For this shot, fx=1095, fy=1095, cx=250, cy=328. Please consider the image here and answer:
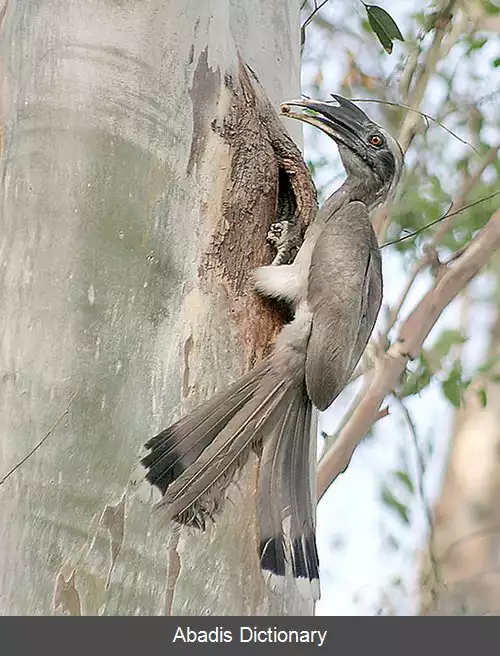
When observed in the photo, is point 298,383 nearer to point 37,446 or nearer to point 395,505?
point 37,446

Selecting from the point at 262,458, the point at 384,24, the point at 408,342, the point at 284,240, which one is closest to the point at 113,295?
the point at 262,458

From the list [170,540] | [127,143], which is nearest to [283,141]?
[127,143]

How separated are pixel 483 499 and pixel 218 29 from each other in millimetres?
5335

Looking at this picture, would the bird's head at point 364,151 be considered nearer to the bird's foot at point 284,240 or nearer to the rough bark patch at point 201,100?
the bird's foot at point 284,240

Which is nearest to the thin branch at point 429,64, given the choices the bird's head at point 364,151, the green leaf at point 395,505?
the bird's head at point 364,151

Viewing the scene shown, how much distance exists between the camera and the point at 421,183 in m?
4.65

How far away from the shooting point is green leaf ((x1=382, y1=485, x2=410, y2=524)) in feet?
13.9

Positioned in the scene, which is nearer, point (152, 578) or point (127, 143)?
point (152, 578)

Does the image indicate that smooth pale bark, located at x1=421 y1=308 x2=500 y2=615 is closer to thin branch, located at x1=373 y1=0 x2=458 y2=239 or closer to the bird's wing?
thin branch, located at x1=373 y1=0 x2=458 y2=239

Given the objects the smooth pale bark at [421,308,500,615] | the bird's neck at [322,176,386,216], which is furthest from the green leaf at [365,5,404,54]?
the smooth pale bark at [421,308,500,615]

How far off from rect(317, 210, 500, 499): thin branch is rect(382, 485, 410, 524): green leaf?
0.71 metres

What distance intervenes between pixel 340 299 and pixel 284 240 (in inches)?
11.5

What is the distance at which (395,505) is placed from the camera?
4.27 m
